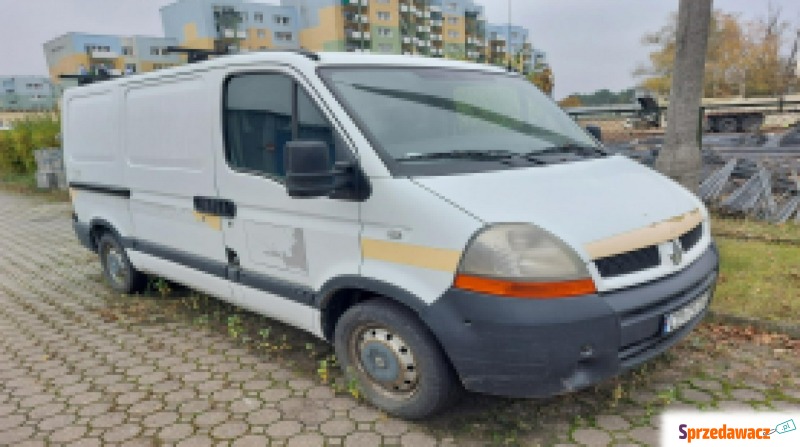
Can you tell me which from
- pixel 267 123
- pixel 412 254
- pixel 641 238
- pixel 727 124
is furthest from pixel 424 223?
pixel 727 124

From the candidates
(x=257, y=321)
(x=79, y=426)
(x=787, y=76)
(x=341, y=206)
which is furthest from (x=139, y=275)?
(x=787, y=76)

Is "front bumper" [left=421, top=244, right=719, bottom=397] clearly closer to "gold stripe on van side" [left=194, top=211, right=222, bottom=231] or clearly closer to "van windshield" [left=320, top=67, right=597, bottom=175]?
"van windshield" [left=320, top=67, right=597, bottom=175]

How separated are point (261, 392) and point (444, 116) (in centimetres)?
206

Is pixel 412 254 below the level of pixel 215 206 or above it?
below

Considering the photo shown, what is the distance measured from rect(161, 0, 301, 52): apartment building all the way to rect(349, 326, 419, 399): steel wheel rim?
58540 mm

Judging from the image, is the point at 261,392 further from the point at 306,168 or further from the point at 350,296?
the point at 306,168

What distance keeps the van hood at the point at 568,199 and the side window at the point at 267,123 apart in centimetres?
72

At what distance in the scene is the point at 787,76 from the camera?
38719 mm

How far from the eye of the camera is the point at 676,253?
2645 millimetres

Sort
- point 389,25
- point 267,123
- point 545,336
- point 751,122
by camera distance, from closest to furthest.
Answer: point 545,336 → point 267,123 → point 751,122 → point 389,25

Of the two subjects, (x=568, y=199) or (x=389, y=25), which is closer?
(x=568, y=199)

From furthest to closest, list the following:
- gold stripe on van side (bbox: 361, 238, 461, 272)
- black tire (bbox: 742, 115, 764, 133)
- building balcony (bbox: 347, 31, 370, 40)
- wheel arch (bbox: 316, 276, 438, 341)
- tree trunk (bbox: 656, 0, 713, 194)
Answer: building balcony (bbox: 347, 31, 370, 40) → black tire (bbox: 742, 115, 764, 133) → tree trunk (bbox: 656, 0, 713, 194) → wheel arch (bbox: 316, 276, 438, 341) → gold stripe on van side (bbox: 361, 238, 461, 272)

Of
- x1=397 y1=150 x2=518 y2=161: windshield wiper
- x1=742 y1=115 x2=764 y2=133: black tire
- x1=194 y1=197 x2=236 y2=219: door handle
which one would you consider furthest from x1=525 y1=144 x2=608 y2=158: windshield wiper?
x1=742 y1=115 x2=764 y2=133: black tire

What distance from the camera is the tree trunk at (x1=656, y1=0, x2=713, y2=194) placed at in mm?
4812
